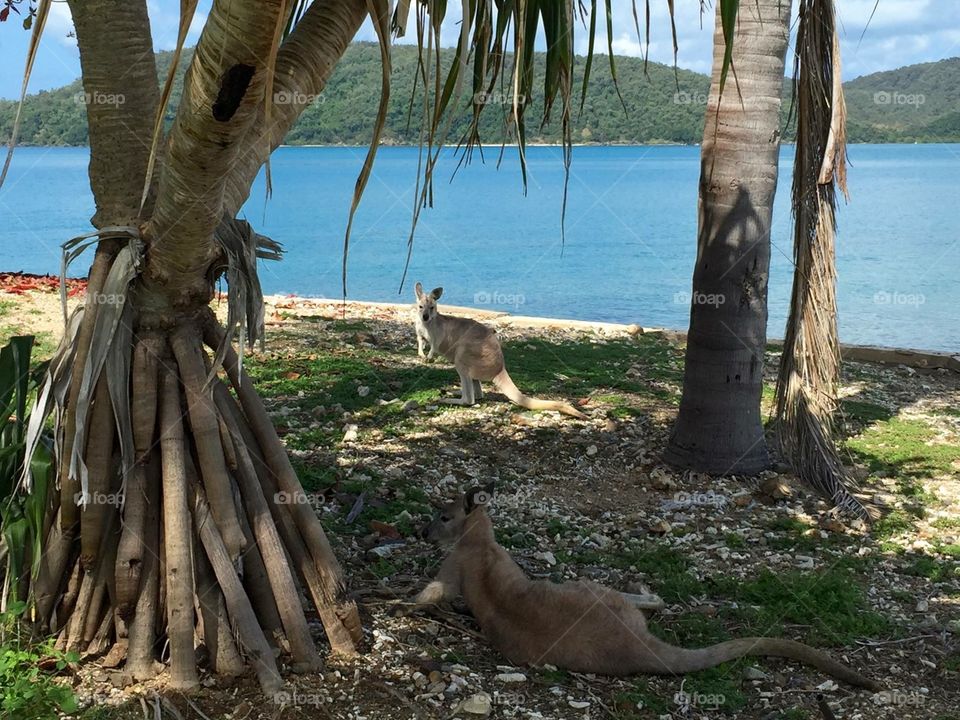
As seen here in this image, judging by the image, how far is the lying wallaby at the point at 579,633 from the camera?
424 cm

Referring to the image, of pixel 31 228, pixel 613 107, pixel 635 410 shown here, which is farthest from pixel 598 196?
pixel 635 410

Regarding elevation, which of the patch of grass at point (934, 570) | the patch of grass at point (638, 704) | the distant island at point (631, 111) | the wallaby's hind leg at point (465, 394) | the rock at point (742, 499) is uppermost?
the distant island at point (631, 111)

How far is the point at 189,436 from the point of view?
4.02m

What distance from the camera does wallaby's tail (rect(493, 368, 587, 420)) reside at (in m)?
8.27

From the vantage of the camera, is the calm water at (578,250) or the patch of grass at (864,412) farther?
the calm water at (578,250)

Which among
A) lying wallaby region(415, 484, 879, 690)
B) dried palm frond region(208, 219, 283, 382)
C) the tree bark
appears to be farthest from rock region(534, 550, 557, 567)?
the tree bark

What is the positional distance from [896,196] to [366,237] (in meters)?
28.6

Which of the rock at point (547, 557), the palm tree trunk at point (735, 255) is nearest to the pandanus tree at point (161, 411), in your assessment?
Result: the rock at point (547, 557)

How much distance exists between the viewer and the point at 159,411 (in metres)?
3.93

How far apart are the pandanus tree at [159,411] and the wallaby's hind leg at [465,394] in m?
4.56

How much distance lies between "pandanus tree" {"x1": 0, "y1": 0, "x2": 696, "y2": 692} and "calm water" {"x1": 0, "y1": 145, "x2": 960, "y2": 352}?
4.36 m

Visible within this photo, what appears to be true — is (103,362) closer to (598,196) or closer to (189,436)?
(189,436)

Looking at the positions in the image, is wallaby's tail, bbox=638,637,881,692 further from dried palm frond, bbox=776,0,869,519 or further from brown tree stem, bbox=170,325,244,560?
dried palm frond, bbox=776,0,869,519

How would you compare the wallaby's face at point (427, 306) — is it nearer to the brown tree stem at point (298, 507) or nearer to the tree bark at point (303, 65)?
the brown tree stem at point (298, 507)
